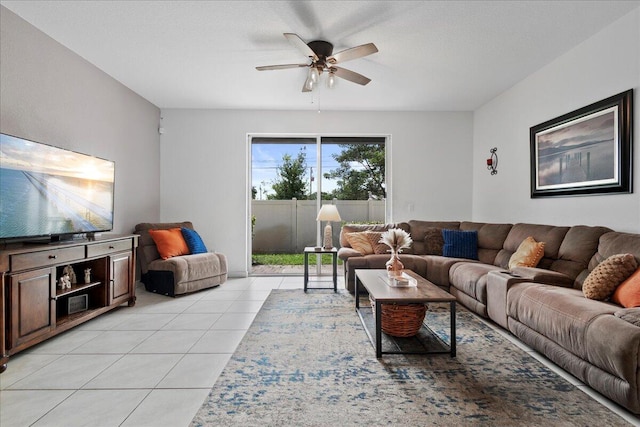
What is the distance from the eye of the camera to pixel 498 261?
4043mm

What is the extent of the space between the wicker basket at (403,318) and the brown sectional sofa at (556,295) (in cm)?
79

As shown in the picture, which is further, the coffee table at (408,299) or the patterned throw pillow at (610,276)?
the coffee table at (408,299)

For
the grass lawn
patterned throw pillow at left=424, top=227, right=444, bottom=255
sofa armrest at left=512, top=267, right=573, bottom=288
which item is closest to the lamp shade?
the grass lawn

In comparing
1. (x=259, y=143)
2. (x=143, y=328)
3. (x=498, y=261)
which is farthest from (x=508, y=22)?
(x=143, y=328)

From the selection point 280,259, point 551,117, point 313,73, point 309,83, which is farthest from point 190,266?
point 551,117

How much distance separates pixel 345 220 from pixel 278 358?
340 centimetres

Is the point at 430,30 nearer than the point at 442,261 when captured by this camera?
Yes

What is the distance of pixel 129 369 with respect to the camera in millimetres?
2287

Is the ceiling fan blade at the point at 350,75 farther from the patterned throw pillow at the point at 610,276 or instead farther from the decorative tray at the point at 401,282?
the patterned throw pillow at the point at 610,276

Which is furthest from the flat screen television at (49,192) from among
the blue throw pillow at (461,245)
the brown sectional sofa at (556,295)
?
the blue throw pillow at (461,245)

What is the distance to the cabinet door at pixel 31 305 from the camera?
2.35 m

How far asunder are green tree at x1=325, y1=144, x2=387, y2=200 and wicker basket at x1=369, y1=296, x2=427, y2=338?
304cm

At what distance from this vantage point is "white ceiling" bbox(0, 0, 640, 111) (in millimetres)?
2684

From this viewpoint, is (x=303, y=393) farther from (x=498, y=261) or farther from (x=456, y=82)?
(x=456, y=82)
